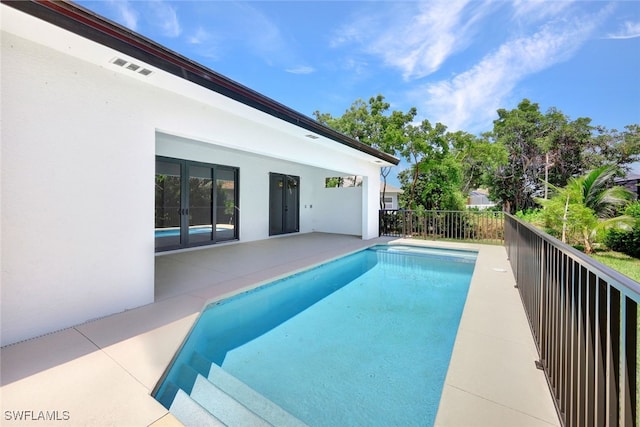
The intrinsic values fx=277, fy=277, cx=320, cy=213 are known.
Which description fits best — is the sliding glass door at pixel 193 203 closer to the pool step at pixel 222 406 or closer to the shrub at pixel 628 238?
the pool step at pixel 222 406

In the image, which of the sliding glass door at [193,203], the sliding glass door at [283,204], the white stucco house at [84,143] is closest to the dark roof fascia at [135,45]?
the white stucco house at [84,143]

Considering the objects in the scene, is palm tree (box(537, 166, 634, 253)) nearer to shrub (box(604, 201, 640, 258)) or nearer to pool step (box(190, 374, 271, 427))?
shrub (box(604, 201, 640, 258))

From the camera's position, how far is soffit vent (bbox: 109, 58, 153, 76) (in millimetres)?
3170

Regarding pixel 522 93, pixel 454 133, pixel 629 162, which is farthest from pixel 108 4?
pixel 629 162

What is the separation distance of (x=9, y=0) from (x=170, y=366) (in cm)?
328

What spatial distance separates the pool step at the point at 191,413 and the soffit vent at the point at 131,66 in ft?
11.6

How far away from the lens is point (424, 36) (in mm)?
8570

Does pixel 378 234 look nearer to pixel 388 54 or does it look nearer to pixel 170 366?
pixel 388 54

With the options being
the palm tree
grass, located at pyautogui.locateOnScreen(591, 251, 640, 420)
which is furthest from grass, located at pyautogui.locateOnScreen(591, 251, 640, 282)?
the palm tree

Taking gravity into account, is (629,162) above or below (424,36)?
below

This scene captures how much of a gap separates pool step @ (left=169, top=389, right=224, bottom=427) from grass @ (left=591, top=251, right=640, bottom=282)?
8.05 m

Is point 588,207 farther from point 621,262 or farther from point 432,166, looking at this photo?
point 432,166

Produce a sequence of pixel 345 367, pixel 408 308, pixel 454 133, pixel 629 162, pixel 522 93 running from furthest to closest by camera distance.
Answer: pixel 522 93
pixel 629 162
pixel 454 133
pixel 408 308
pixel 345 367

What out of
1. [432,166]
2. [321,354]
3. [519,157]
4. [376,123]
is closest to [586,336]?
[321,354]
